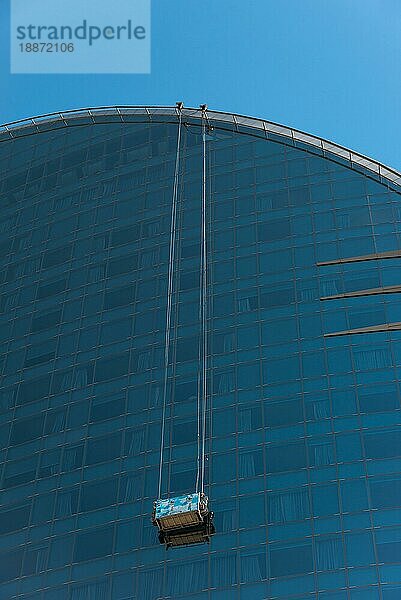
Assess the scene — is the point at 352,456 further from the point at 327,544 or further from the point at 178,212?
the point at 178,212

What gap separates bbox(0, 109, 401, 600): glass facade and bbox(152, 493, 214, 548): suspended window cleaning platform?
2.91 meters

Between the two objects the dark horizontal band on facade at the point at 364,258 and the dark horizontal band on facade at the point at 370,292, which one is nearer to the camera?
the dark horizontal band on facade at the point at 370,292

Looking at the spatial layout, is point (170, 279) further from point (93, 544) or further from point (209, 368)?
point (93, 544)

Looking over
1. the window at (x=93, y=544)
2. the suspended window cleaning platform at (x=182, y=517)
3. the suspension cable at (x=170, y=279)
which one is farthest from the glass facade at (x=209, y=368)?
the suspended window cleaning platform at (x=182, y=517)

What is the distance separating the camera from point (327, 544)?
180ft

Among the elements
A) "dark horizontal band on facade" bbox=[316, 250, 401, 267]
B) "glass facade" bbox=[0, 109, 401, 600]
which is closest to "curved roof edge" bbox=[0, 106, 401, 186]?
"glass facade" bbox=[0, 109, 401, 600]

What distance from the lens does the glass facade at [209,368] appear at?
5634cm

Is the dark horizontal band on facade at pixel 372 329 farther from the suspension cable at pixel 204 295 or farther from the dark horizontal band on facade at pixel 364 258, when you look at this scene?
the suspension cable at pixel 204 295

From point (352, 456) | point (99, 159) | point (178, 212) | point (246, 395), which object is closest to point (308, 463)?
point (352, 456)

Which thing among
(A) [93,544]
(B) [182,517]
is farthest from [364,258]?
(A) [93,544]

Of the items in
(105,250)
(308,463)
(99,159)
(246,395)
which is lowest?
(308,463)

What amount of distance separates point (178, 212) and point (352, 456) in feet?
77.4

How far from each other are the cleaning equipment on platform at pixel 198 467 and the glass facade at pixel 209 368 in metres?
0.44

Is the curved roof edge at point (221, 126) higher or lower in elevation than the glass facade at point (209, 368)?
higher
